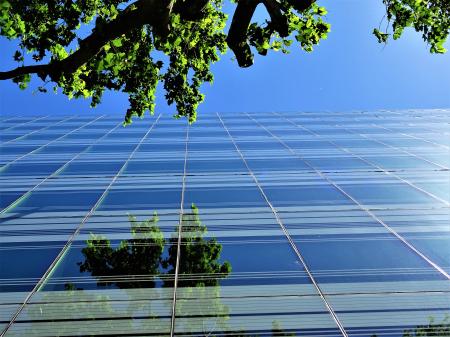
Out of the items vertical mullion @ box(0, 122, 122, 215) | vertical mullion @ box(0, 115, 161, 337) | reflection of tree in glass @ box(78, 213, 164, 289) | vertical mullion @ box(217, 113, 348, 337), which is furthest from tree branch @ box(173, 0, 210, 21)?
vertical mullion @ box(0, 122, 122, 215)

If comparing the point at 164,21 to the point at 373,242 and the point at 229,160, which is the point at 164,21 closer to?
the point at 373,242

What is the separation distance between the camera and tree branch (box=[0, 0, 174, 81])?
10.7m

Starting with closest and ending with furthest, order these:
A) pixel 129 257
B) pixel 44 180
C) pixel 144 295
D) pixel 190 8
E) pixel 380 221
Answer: pixel 190 8, pixel 144 295, pixel 129 257, pixel 380 221, pixel 44 180

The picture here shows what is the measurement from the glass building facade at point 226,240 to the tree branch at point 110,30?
5.01m

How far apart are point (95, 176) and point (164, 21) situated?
13315mm

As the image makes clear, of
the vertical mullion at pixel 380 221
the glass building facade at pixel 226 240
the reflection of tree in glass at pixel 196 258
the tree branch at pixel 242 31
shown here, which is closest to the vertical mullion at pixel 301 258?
the glass building facade at pixel 226 240

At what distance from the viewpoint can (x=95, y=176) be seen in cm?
2330

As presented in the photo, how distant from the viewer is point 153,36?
537 inches

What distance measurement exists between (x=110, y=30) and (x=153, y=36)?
9.57ft

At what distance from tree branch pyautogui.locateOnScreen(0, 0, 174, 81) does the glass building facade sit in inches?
197

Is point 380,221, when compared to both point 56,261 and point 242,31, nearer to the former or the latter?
point 242,31

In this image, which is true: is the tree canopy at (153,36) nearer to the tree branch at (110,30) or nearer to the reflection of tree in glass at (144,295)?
the tree branch at (110,30)

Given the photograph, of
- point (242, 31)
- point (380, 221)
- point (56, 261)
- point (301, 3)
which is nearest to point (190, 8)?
point (242, 31)

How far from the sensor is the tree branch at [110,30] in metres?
10.7
